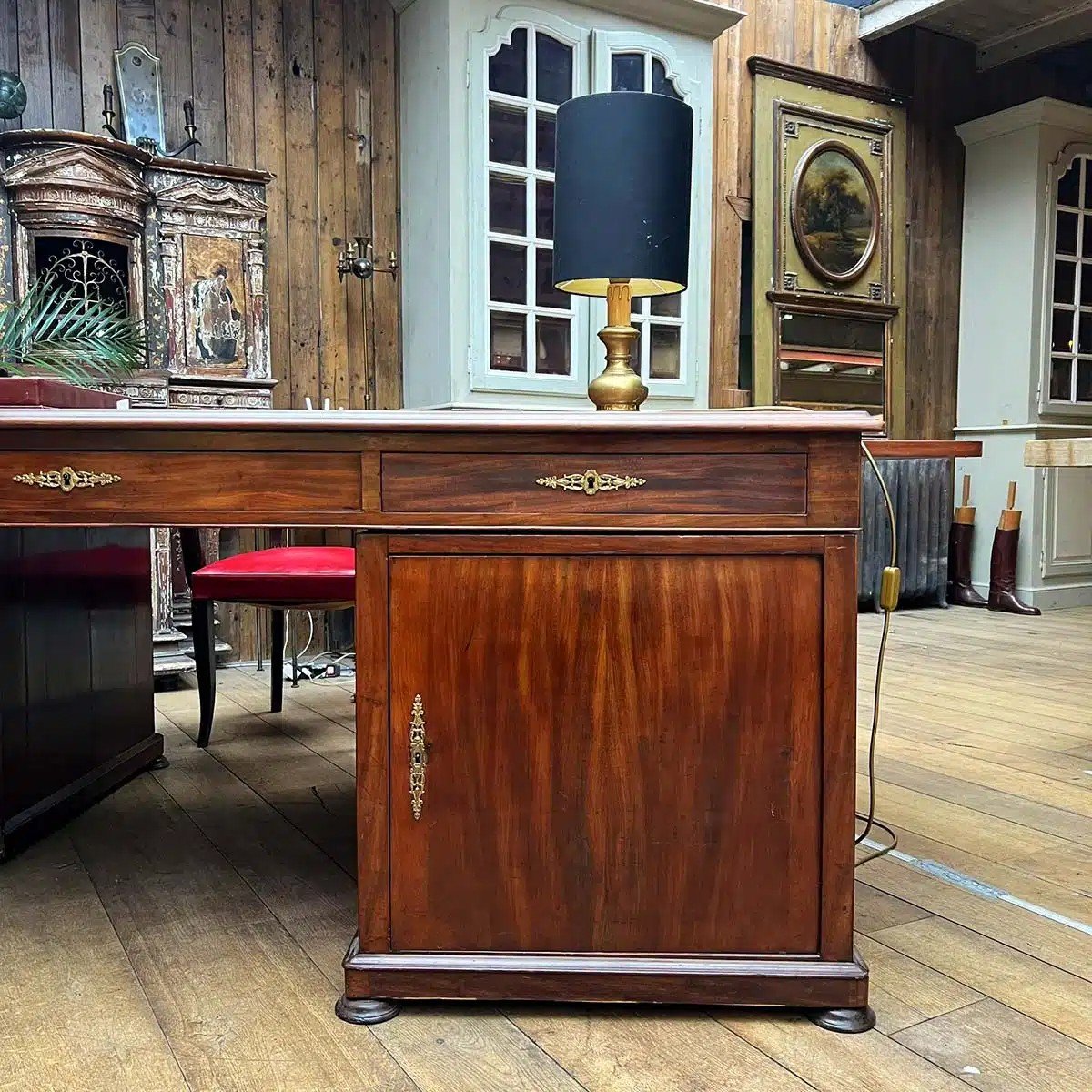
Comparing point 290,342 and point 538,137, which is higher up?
point 538,137

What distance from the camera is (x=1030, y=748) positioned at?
2.42m

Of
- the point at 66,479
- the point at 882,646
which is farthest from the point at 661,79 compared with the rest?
the point at 66,479

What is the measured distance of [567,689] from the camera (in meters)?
1.20

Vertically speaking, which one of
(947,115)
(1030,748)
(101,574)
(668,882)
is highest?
(947,115)

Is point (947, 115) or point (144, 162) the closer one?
point (144, 162)

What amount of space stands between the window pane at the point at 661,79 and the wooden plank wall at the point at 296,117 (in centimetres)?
99

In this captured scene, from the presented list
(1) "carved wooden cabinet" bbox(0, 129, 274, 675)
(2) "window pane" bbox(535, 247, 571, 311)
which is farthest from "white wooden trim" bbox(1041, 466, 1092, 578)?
(1) "carved wooden cabinet" bbox(0, 129, 274, 675)

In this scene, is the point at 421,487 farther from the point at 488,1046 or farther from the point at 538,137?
the point at 538,137

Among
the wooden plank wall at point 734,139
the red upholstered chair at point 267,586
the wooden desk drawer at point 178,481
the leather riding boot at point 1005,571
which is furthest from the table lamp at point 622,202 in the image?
the leather riding boot at point 1005,571

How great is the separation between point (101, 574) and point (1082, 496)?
187 inches

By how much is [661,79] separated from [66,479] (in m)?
3.40

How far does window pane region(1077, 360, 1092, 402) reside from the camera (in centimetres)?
526

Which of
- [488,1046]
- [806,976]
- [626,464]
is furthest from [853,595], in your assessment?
[488,1046]

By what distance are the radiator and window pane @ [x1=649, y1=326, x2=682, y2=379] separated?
1398mm
